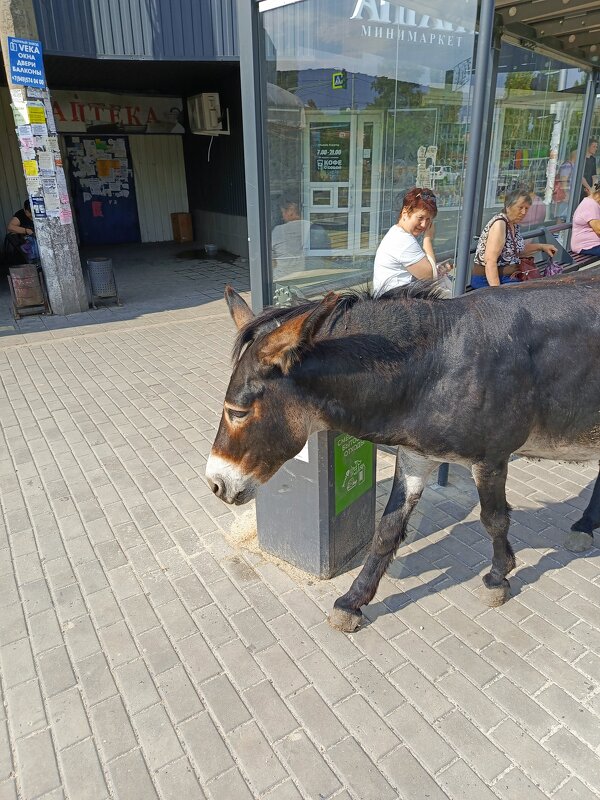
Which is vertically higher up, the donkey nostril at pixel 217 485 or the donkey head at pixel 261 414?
the donkey head at pixel 261 414

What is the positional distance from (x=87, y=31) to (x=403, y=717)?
10546 mm

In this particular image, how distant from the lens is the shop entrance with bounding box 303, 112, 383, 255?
6078 mm

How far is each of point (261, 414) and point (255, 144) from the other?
91.6 inches

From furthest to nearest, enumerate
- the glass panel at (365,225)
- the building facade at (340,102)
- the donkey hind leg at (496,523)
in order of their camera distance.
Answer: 1. the glass panel at (365,225)
2. the building facade at (340,102)
3. the donkey hind leg at (496,523)

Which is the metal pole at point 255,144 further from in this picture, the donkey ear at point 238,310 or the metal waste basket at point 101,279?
the metal waste basket at point 101,279

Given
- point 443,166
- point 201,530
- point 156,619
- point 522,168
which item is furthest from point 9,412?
point 522,168

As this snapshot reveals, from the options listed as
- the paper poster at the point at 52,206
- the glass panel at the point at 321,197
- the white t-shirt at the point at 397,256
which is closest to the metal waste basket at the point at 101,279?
the paper poster at the point at 52,206

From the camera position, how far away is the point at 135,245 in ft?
52.3

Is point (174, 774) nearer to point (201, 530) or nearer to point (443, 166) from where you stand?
point (201, 530)

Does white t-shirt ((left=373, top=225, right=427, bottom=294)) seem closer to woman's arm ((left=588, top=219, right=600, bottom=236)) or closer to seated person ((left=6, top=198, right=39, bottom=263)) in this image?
woman's arm ((left=588, top=219, right=600, bottom=236))

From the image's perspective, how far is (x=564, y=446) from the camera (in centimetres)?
288

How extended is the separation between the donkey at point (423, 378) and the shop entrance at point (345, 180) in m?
3.46

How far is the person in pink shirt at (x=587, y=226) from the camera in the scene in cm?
846

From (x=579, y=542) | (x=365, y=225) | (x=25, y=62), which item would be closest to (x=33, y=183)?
(x=25, y=62)
